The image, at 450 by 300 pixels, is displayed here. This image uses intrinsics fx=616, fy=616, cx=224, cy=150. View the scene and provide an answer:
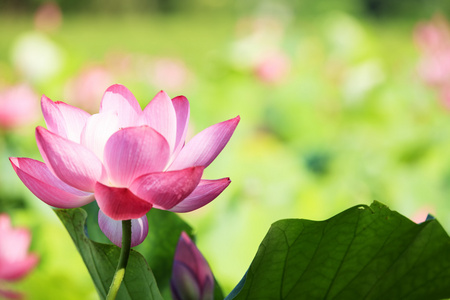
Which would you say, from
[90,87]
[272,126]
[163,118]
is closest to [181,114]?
[163,118]

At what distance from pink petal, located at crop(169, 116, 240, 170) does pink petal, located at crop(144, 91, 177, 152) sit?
0.6 inches

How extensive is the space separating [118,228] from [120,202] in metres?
0.05

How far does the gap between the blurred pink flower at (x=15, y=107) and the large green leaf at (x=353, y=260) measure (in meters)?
1.12

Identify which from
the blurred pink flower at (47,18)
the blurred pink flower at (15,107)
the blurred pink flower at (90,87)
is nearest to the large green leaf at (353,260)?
the blurred pink flower at (15,107)

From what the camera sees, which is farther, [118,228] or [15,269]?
[15,269]

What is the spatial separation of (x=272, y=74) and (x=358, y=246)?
4.98ft

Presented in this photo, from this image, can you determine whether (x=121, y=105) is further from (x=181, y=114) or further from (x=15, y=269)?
(x=15, y=269)

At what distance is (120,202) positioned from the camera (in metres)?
0.29

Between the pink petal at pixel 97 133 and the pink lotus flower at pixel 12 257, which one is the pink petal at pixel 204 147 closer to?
the pink petal at pixel 97 133

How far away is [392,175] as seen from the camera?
3.76 ft

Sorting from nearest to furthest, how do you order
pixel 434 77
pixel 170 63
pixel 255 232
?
pixel 255 232
pixel 434 77
pixel 170 63

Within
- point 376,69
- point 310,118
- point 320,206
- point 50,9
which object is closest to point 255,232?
point 320,206

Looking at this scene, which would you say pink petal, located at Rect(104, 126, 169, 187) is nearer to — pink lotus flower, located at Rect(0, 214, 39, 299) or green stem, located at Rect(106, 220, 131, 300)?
green stem, located at Rect(106, 220, 131, 300)

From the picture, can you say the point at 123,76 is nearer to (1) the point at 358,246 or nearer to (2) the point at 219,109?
(2) the point at 219,109
